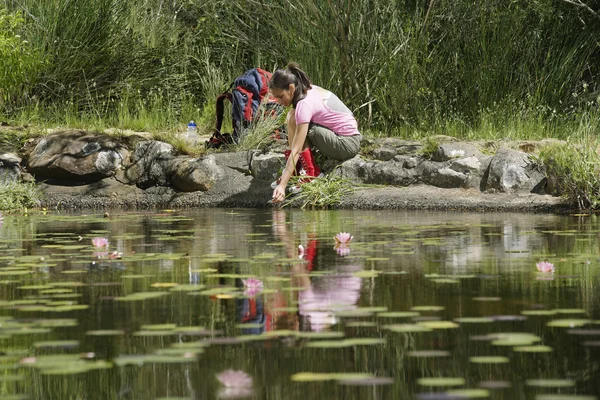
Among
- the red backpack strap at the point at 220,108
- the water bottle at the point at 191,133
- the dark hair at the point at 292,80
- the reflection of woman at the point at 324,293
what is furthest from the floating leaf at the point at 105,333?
the water bottle at the point at 191,133

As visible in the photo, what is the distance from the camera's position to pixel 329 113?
9836mm

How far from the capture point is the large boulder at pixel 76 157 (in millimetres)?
10828

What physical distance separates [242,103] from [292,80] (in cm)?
180

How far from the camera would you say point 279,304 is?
12.8ft

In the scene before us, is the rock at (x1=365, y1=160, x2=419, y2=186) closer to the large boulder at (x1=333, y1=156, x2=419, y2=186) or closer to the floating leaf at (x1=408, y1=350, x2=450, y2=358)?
the large boulder at (x1=333, y1=156, x2=419, y2=186)

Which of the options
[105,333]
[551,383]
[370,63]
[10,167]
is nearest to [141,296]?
[105,333]

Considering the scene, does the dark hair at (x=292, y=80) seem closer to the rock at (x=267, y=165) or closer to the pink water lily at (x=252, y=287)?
the rock at (x=267, y=165)

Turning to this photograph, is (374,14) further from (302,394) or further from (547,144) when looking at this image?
(302,394)

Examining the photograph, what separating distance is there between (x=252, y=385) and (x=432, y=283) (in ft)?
6.02

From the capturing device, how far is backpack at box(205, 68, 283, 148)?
10859mm

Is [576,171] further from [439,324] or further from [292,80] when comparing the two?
[439,324]

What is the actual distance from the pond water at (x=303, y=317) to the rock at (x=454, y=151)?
3110mm

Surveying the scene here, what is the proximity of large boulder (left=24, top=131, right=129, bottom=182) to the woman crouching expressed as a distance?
2063mm

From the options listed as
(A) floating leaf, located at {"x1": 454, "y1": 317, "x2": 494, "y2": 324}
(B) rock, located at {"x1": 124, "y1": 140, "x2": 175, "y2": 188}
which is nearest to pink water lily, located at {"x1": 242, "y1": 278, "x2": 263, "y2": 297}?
(A) floating leaf, located at {"x1": 454, "y1": 317, "x2": 494, "y2": 324}
